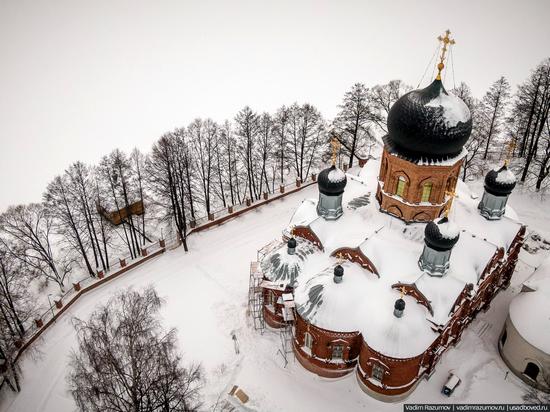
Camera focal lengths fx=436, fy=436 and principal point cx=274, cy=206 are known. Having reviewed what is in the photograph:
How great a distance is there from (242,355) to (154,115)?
36.5m

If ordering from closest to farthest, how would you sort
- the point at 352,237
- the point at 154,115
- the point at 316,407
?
1. the point at 316,407
2. the point at 352,237
3. the point at 154,115

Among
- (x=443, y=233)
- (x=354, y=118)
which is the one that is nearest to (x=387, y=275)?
(x=443, y=233)

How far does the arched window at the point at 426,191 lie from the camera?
21141 mm

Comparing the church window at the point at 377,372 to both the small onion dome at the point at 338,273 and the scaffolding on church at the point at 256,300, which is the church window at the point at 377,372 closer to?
the small onion dome at the point at 338,273

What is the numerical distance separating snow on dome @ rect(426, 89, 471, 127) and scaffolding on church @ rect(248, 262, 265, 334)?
1184 cm

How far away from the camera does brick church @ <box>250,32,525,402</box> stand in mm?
19156

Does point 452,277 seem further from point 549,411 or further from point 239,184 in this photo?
point 239,184

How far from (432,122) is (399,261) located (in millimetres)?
6635

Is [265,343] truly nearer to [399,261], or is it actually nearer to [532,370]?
[399,261]

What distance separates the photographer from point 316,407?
20266mm

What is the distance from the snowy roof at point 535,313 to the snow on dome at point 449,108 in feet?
29.2

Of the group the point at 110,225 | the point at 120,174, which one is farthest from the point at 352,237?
the point at 110,225

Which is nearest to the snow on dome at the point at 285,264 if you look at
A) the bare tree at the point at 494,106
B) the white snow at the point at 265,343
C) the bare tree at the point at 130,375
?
the white snow at the point at 265,343

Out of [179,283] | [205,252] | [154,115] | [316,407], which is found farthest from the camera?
[154,115]
